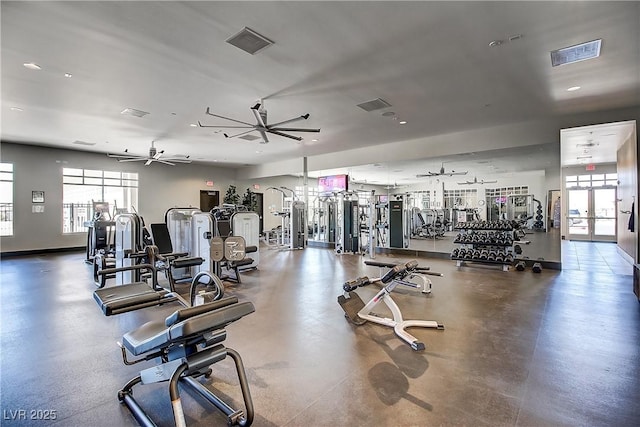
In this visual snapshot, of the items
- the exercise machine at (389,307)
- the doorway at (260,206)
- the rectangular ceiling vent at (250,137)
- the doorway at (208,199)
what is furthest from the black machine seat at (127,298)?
the doorway at (260,206)

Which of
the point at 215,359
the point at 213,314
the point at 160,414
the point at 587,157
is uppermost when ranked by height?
the point at 587,157

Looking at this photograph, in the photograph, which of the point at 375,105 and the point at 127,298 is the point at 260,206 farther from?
the point at 127,298

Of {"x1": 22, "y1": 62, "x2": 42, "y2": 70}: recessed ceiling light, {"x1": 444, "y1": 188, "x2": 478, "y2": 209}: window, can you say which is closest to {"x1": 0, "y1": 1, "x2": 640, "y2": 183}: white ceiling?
{"x1": 22, "y1": 62, "x2": 42, "y2": 70}: recessed ceiling light

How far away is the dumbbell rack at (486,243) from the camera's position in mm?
6797

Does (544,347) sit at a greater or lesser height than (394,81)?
lesser

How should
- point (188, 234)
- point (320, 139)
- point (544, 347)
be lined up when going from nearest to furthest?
1. point (544, 347)
2. point (188, 234)
3. point (320, 139)

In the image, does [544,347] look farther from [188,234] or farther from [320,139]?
[320,139]

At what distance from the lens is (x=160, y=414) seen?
207cm

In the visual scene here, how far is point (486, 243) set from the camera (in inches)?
275

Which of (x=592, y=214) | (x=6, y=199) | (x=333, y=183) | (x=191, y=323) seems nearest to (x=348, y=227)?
(x=333, y=183)

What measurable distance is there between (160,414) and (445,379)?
81.7 inches

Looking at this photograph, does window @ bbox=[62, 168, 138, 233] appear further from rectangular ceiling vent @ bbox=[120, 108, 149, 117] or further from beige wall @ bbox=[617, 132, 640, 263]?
beige wall @ bbox=[617, 132, 640, 263]

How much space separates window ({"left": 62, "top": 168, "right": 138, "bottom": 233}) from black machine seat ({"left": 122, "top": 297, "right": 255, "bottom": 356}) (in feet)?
30.4

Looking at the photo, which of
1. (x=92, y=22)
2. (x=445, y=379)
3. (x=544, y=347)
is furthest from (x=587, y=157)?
(x=92, y=22)
